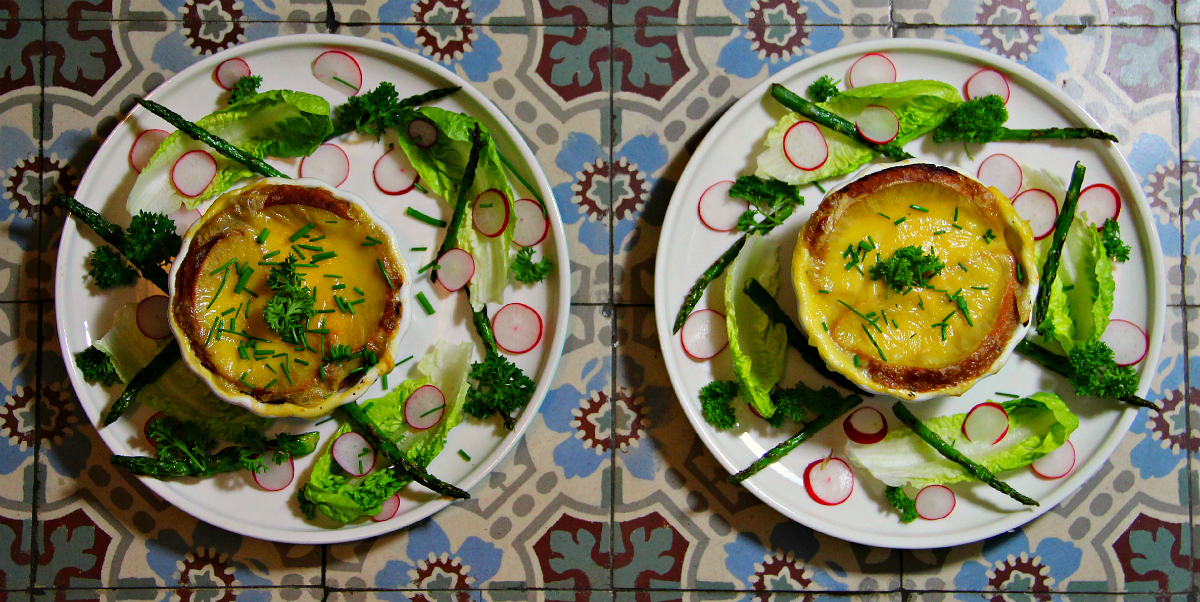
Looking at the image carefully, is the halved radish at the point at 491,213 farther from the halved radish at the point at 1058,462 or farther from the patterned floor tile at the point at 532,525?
the halved radish at the point at 1058,462

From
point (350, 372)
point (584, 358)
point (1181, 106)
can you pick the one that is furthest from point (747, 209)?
point (1181, 106)

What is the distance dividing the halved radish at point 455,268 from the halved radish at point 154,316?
104 cm

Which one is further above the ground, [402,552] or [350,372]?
[350,372]

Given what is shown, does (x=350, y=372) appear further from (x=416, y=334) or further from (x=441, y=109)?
(x=441, y=109)

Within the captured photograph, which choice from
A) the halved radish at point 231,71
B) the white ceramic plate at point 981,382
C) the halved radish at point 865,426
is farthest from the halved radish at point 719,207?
the halved radish at point 231,71

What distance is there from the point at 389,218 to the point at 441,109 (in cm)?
47

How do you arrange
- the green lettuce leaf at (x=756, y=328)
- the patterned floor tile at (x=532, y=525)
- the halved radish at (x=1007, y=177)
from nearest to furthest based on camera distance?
the green lettuce leaf at (x=756, y=328) < the halved radish at (x=1007, y=177) < the patterned floor tile at (x=532, y=525)

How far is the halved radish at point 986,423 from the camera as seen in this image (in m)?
2.67

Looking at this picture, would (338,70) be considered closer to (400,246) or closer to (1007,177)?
(400,246)

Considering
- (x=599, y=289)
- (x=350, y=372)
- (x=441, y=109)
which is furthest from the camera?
(x=599, y=289)

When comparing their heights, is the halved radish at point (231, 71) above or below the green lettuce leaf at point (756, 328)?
above

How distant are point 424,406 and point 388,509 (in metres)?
0.41

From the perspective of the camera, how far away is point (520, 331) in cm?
270

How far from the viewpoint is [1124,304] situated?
8.98ft
